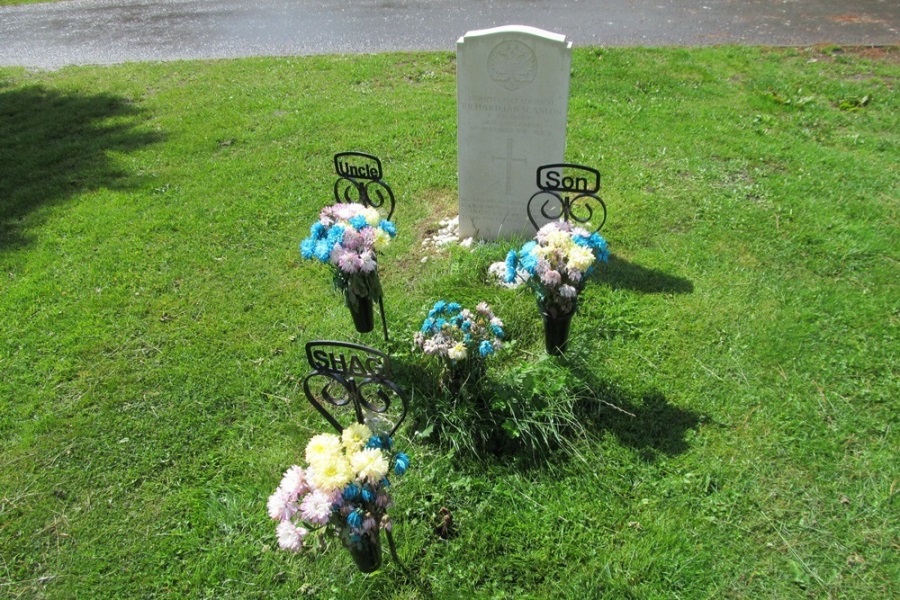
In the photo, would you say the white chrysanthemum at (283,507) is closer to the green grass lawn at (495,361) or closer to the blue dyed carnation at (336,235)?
the green grass lawn at (495,361)

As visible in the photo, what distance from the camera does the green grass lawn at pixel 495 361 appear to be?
9.16 ft

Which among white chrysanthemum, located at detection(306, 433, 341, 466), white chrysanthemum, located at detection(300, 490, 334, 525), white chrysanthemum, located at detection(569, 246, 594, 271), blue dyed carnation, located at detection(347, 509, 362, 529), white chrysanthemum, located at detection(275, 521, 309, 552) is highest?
white chrysanthemum, located at detection(569, 246, 594, 271)

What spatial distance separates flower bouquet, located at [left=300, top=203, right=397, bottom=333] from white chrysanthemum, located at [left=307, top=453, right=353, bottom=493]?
1.24m

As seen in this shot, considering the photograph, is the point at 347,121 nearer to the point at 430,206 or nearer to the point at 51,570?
the point at 430,206

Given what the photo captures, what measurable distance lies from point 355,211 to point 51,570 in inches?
86.6

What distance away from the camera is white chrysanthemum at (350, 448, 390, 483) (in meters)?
2.22

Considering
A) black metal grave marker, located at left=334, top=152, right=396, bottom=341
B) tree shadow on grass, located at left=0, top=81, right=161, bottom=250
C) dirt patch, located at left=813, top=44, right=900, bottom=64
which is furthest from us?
dirt patch, located at left=813, top=44, right=900, bottom=64

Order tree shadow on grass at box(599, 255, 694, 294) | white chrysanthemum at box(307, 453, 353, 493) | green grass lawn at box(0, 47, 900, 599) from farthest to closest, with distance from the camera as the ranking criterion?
tree shadow on grass at box(599, 255, 694, 294)
green grass lawn at box(0, 47, 900, 599)
white chrysanthemum at box(307, 453, 353, 493)

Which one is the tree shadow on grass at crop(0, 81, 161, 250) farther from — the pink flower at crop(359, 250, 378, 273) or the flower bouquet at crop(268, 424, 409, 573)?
the flower bouquet at crop(268, 424, 409, 573)

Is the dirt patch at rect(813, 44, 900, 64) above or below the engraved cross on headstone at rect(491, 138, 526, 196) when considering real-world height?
above

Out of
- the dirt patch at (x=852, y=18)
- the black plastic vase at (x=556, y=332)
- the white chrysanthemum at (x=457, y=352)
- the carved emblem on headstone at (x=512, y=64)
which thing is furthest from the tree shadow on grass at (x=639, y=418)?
the dirt patch at (x=852, y=18)

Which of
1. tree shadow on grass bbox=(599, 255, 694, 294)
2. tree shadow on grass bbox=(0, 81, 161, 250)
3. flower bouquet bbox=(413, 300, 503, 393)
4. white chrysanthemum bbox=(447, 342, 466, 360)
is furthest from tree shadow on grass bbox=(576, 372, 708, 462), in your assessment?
tree shadow on grass bbox=(0, 81, 161, 250)

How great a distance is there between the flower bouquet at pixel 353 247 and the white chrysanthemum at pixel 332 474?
1.24 meters

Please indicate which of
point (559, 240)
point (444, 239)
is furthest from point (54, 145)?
point (559, 240)
